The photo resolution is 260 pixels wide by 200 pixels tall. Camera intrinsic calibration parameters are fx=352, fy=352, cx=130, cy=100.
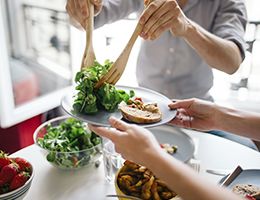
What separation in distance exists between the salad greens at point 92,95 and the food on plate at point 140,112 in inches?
1.3

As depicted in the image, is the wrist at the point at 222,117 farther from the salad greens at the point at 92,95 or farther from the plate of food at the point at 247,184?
the salad greens at the point at 92,95

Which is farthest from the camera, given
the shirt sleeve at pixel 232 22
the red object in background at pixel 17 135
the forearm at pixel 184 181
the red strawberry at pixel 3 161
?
the red object in background at pixel 17 135

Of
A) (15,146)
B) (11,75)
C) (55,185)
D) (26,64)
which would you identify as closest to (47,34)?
(26,64)

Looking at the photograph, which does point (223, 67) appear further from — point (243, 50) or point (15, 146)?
point (15, 146)

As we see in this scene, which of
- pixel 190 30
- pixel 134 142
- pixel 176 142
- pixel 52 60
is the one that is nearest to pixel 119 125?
pixel 134 142

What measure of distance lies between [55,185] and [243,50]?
0.82 metres

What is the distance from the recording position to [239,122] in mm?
1017

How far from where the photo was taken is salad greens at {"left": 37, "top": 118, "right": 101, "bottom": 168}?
973 mm

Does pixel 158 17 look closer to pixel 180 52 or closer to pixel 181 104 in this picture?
pixel 181 104

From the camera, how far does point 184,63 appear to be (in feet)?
4.75

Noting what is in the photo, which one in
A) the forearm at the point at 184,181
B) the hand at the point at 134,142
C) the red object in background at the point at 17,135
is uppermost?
the hand at the point at 134,142

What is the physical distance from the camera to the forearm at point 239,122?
3.28 ft

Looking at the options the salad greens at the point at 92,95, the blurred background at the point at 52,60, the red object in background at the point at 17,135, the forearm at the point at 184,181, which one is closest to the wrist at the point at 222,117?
the salad greens at the point at 92,95

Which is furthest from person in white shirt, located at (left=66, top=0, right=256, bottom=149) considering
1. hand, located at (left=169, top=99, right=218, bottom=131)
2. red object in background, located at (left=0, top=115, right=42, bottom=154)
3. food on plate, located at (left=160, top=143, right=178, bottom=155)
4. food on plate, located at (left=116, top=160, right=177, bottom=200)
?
red object in background, located at (left=0, top=115, right=42, bottom=154)
